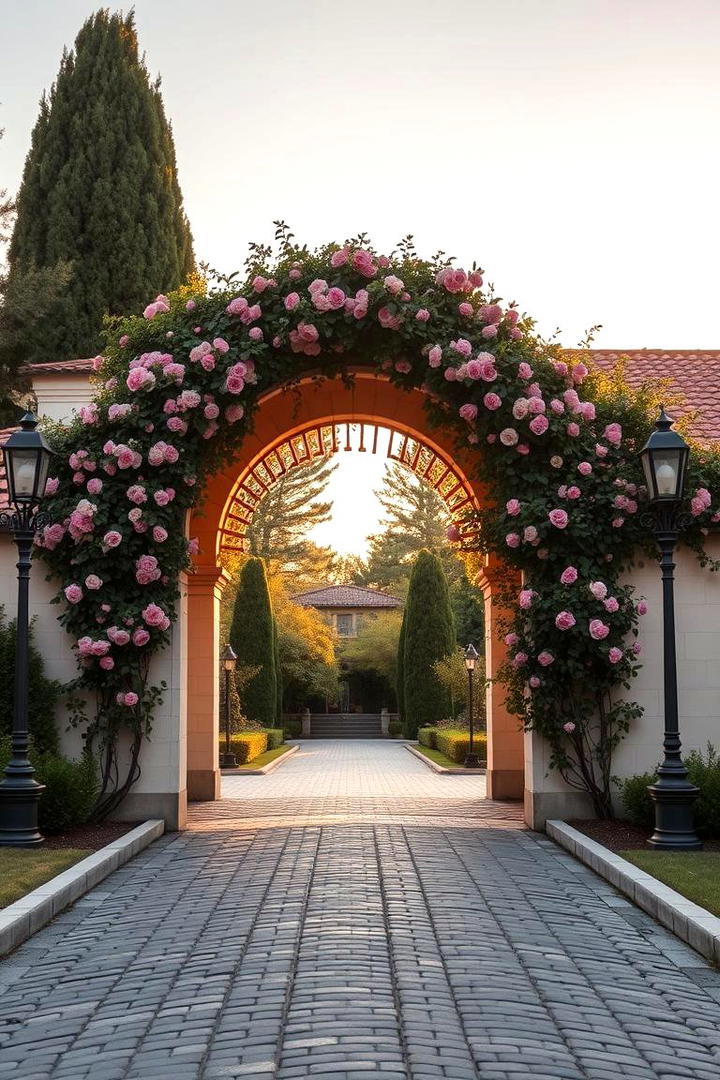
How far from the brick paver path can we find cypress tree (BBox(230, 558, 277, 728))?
26.6 m

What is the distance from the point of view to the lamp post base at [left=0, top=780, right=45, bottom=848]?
914cm

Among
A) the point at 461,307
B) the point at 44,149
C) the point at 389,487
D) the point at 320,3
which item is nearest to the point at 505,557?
the point at 461,307

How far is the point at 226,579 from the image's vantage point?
15023 millimetres

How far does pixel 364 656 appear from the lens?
5088cm

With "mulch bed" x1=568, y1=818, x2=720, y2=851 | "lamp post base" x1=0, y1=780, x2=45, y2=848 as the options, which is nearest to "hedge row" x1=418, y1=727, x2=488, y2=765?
"mulch bed" x1=568, y1=818, x2=720, y2=851

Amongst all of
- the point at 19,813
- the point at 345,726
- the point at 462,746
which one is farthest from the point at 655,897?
the point at 345,726

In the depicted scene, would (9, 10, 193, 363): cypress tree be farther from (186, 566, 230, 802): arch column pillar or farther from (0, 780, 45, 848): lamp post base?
(0, 780, 45, 848): lamp post base

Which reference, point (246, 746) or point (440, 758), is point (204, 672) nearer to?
point (246, 746)

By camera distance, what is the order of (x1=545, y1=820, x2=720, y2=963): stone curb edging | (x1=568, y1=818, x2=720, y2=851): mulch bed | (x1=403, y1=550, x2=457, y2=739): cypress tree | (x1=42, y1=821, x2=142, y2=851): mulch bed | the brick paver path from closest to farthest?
1. the brick paver path
2. (x1=545, y1=820, x2=720, y2=963): stone curb edging
3. (x1=568, y1=818, x2=720, y2=851): mulch bed
4. (x1=42, y1=821, x2=142, y2=851): mulch bed
5. (x1=403, y1=550, x2=457, y2=739): cypress tree

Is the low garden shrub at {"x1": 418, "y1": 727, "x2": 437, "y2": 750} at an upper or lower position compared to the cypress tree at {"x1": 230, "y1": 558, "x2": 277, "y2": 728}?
lower

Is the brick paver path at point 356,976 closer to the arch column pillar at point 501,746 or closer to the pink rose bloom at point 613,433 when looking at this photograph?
the pink rose bloom at point 613,433

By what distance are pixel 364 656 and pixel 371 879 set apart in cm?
4296

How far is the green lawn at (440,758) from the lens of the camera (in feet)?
78.5

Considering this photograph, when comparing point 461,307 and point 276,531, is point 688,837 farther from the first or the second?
point 276,531
